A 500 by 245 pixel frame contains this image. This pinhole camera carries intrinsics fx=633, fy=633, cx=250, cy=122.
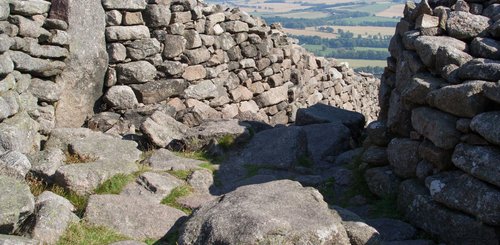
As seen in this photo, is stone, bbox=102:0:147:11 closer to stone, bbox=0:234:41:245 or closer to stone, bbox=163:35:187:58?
stone, bbox=163:35:187:58

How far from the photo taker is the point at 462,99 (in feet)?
23.9

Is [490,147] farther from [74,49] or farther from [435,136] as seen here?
[74,49]

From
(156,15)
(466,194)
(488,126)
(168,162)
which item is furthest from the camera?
(156,15)

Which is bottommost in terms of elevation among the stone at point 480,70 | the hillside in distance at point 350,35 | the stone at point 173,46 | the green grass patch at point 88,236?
the hillside in distance at point 350,35

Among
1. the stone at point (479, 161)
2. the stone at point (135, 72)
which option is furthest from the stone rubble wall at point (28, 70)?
the stone at point (479, 161)

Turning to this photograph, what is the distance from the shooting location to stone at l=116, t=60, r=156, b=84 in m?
12.4

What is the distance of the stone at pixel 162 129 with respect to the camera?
35.5ft

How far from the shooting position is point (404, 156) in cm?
846

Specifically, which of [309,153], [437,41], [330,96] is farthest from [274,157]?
[330,96]

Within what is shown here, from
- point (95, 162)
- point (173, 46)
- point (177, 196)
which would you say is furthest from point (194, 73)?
point (177, 196)

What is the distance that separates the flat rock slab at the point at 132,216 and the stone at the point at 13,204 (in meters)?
0.74

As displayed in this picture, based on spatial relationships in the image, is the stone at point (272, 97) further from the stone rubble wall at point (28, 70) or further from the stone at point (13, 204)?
the stone at point (13, 204)

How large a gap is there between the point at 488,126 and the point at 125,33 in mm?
7651

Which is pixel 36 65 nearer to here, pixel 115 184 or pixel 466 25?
pixel 115 184
